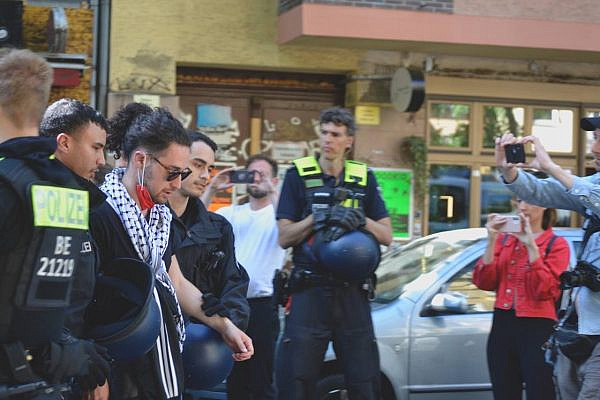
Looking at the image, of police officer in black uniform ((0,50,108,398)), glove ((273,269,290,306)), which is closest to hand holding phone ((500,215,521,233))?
glove ((273,269,290,306))

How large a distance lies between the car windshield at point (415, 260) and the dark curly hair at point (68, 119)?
3730 mm

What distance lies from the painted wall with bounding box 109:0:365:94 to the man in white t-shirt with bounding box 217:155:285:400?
543 centimetres

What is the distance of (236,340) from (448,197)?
32.7 feet

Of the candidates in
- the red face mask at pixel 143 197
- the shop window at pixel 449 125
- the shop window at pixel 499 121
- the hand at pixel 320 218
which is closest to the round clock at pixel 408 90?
the shop window at pixel 449 125

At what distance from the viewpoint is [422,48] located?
13445 mm

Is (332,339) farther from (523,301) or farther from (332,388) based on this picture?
(523,301)

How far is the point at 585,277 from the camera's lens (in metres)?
5.36

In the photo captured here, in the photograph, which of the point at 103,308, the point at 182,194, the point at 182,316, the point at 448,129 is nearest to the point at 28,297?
the point at 103,308

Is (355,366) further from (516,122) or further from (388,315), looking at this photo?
(516,122)

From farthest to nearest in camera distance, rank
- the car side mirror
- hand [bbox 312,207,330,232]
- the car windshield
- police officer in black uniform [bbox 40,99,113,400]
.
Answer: the car windshield
the car side mirror
hand [bbox 312,207,330,232]
police officer in black uniform [bbox 40,99,113,400]

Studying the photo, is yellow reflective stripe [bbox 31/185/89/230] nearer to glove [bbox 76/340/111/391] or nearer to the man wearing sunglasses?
glove [bbox 76/340/111/391]

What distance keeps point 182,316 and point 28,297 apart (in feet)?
4.40

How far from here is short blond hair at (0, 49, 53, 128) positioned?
Answer: 11.0ft

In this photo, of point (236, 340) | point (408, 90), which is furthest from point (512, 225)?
point (408, 90)
